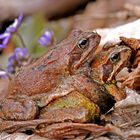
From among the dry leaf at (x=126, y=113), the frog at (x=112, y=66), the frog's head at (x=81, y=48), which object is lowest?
the dry leaf at (x=126, y=113)

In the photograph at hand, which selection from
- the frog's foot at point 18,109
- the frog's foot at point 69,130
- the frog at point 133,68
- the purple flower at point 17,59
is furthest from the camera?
the purple flower at point 17,59

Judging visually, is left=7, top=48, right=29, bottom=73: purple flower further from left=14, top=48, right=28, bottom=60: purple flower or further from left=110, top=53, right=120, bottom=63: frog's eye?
left=110, top=53, right=120, bottom=63: frog's eye

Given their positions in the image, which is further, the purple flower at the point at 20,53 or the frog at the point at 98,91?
the purple flower at the point at 20,53

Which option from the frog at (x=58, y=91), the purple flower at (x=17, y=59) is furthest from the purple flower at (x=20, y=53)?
the frog at (x=58, y=91)

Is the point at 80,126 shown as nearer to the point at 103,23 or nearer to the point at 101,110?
the point at 101,110

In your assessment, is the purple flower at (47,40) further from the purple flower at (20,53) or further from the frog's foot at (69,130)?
the frog's foot at (69,130)

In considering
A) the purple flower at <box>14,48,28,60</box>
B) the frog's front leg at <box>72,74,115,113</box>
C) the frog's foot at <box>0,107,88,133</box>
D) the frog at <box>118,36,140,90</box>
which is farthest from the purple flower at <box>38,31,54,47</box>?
the frog's foot at <box>0,107,88,133</box>

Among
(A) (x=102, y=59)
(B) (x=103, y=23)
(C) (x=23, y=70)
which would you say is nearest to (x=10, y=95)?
(C) (x=23, y=70)

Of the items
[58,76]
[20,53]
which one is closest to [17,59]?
[20,53]
